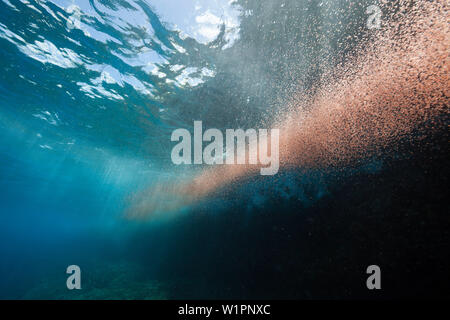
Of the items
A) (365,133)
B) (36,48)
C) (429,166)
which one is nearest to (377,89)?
(365,133)

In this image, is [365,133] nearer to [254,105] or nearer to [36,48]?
[254,105]

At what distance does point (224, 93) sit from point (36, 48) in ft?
27.6

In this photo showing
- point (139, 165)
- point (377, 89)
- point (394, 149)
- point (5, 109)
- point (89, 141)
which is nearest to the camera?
point (377, 89)

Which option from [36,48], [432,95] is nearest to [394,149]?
[432,95]

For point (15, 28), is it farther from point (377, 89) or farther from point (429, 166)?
point (429, 166)

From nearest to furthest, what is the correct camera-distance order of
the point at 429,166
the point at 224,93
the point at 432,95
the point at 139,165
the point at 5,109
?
the point at 432,95
the point at 429,166
the point at 224,93
the point at 5,109
the point at 139,165

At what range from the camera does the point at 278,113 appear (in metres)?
9.40

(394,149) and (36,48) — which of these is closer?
(394,149)

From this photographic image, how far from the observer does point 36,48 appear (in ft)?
27.7

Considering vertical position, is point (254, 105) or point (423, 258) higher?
point (254, 105)

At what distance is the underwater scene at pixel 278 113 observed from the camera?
5.82m

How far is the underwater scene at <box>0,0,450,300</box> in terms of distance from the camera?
229 inches
